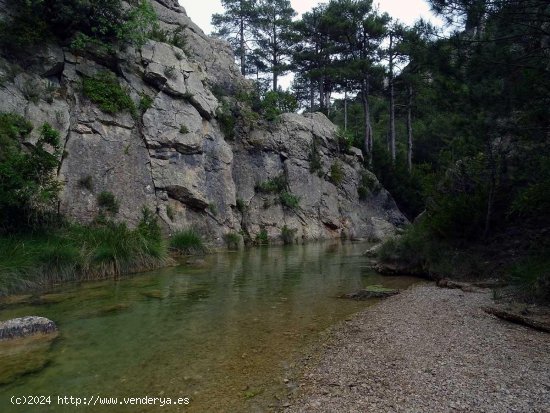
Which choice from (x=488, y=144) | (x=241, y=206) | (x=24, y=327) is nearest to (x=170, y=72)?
(x=241, y=206)

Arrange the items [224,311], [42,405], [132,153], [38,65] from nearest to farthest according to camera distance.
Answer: [42,405]
[224,311]
[38,65]
[132,153]

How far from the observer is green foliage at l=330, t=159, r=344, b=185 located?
26.0 m

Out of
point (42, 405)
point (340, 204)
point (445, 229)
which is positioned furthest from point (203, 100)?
point (42, 405)

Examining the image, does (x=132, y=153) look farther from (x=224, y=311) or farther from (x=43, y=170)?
(x=224, y=311)

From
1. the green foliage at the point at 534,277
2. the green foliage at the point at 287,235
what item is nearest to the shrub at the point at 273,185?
the green foliage at the point at 287,235

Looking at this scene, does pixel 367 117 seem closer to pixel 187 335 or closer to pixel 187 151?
pixel 187 151

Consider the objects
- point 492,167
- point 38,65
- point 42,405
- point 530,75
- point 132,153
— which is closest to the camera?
point 42,405

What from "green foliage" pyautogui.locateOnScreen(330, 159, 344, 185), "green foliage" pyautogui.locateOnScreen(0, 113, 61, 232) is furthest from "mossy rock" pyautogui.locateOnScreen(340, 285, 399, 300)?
"green foliage" pyautogui.locateOnScreen(330, 159, 344, 185)

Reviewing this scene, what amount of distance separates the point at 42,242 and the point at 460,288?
956cm

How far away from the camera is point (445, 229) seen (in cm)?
931

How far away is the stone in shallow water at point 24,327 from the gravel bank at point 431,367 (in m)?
3.77

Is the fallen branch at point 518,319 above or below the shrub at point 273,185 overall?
below

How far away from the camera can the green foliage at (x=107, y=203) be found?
14070 millimetres

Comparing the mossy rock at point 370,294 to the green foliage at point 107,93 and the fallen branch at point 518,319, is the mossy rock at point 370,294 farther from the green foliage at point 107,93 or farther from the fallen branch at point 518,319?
the green foliage at point 107,93
